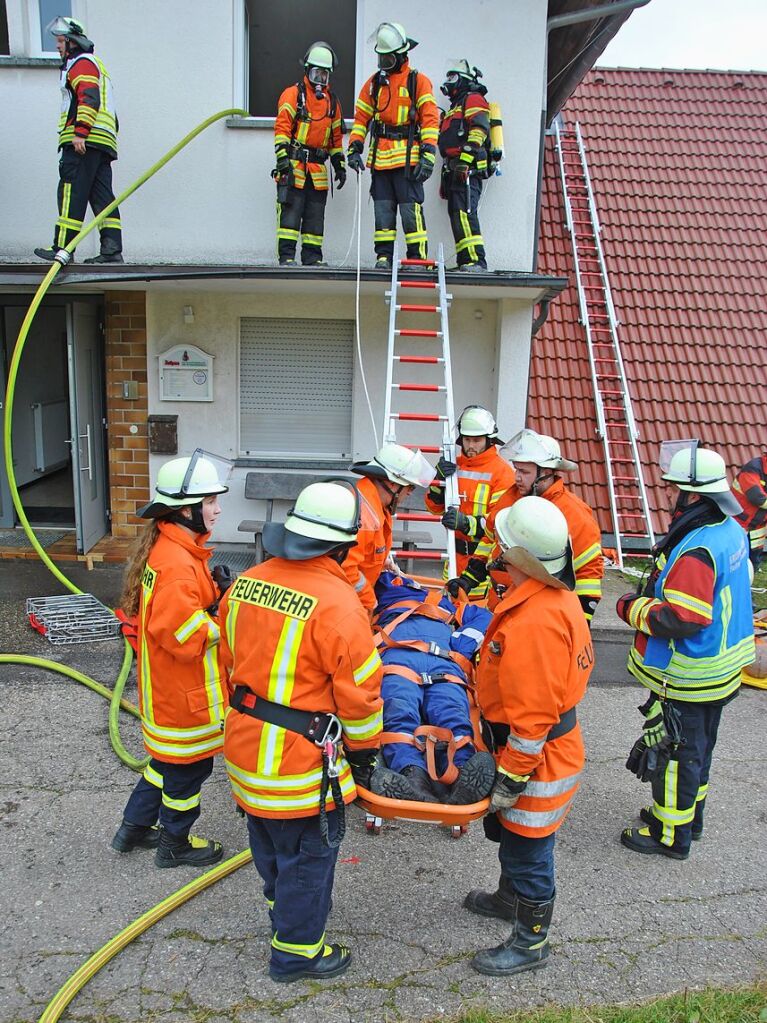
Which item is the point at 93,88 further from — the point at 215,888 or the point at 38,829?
the point at 215,888

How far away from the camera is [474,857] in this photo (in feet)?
12.2

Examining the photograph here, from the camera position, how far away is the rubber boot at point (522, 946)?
298cm

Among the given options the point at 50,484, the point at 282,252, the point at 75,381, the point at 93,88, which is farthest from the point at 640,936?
the point at 50,484

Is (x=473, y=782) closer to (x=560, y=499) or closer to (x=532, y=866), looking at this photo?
(x=532, y=866)

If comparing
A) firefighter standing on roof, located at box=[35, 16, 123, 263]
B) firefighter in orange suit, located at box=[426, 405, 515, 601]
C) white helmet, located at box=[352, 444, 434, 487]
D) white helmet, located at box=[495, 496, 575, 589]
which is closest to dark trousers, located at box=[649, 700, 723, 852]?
white helmet, located at box=[495, 496, 575, 589]

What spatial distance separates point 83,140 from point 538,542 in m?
5.96

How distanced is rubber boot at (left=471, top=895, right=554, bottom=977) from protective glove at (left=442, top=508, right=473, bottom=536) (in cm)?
250

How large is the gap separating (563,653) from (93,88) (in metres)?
6.38

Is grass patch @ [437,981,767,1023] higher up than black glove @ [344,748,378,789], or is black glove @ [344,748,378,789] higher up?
black glove @ [344,748,378,789]

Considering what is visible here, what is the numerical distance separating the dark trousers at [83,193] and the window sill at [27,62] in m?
1.14

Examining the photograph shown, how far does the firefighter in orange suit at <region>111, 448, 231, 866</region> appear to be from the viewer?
316cm

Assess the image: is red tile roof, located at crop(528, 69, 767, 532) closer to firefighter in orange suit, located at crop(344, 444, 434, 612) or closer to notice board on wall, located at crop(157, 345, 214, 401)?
notice board on wall, located at crop(157, 345, 214, 401)

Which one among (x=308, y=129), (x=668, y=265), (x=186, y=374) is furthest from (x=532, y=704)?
(x=668, y=265)

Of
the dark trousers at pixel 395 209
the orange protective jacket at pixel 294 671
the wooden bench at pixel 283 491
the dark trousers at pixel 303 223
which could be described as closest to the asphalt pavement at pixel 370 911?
the orange protective jacket at pixel 294 671
